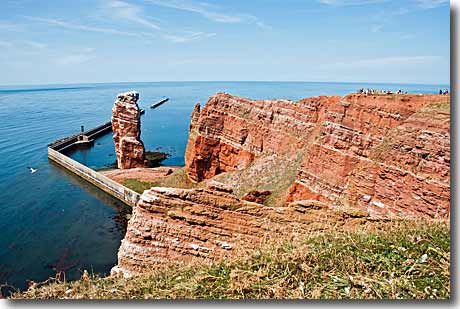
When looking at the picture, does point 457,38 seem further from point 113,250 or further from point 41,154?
point 41,154

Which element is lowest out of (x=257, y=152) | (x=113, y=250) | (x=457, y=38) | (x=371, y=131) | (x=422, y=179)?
(x=113, y=250)

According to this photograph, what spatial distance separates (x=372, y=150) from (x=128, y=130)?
3166 cm

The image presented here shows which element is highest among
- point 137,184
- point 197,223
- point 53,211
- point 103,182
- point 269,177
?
point 197,223

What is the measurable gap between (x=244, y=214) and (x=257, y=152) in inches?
815

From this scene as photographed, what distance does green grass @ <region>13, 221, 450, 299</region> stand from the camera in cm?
565

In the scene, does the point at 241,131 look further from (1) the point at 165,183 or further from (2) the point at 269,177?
(1) the point at 165,183

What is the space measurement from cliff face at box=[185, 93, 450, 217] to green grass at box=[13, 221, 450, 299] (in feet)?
21.0

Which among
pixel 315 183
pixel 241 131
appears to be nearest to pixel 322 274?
pixel 315 183

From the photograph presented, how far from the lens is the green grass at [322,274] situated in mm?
5648

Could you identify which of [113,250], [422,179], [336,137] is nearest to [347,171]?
[336,137]

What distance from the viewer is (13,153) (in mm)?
51562

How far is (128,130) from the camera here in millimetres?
42812

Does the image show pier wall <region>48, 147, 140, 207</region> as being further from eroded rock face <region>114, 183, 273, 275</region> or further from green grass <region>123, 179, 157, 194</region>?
eroded rock face <region>114, 183, 273, 275</region>

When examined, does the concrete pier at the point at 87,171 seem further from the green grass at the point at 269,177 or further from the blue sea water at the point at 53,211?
the green grass at the point at 269,177
